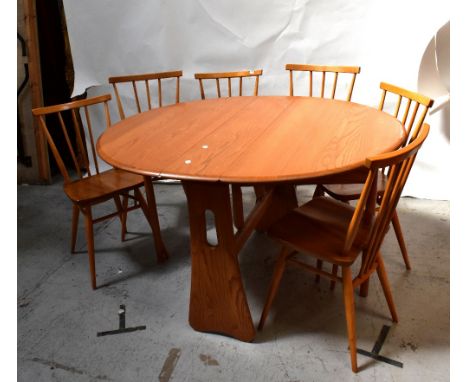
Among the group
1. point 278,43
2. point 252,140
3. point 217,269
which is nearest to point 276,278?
point 217,269

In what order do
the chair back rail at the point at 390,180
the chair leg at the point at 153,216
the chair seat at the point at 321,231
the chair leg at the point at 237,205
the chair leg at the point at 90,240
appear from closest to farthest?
the chair back rail at the point at 390,180 → the chair seat at the point at 321,231 → the chair leg at the point at 90,240 → the chair leg at the point at 153,216 → the chair leg at the point at 237,205

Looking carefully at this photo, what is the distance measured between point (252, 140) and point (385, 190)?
57 cm

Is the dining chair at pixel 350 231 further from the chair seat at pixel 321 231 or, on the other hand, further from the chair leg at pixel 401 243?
the chair leg at pixel 401 243

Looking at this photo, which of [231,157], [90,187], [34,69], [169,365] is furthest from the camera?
[34,69]

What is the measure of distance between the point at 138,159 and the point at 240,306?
0.73m

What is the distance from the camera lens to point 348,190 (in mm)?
2182

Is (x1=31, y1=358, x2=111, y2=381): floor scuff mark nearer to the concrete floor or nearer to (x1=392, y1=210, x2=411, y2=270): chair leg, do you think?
the concrete floor

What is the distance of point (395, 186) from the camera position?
1.51 meters

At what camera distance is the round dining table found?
4.93 ft

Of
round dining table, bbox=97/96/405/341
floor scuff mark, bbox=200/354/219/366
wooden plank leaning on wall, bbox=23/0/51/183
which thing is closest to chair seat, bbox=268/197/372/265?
round dining table, bbox=97/96/405/341

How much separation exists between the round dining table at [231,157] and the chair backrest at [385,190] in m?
0.11

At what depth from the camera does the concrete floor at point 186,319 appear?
1.72 metres

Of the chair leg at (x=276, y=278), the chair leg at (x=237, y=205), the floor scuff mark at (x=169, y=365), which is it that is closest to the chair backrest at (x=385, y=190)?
the chair leg at (x=276, y=278)

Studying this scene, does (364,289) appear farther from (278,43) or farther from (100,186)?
(278,43)
